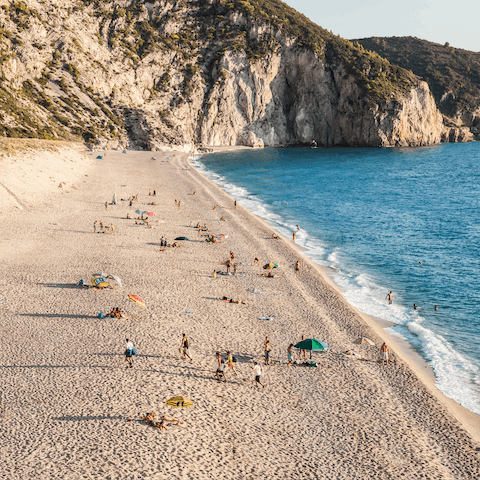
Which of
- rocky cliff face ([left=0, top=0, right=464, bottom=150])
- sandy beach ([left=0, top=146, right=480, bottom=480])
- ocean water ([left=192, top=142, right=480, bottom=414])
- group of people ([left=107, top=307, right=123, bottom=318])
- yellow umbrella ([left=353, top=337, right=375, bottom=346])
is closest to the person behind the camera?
sandy beach ([left=0, top=146, right=480, bottom=480])

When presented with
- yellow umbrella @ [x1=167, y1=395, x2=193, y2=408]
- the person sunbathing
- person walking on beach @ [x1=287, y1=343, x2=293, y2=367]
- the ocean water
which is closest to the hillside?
Result: the ocean water

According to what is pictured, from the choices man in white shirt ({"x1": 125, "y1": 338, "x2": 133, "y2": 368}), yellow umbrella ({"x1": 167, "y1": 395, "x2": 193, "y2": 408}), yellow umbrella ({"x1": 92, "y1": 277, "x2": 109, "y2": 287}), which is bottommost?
yellow umbrella ({"x1": 167, "y1": 395, "x2": 193, "y2": 408})

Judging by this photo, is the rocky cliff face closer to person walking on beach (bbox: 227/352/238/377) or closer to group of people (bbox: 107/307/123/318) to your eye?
group of people (bbox: 107/307/123/318)

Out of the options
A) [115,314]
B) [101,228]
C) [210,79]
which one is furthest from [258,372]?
[210,79]

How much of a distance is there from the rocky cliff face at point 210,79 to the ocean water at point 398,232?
3363cm

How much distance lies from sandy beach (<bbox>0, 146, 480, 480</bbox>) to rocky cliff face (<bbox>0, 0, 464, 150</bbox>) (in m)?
80.6

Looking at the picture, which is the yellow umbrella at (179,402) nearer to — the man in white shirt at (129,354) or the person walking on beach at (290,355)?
the man in white shirt at (129,354)

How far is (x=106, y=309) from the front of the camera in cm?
2414

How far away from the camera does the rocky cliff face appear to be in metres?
108

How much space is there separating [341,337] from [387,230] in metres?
26.3

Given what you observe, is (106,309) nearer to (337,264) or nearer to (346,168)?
(337,264)

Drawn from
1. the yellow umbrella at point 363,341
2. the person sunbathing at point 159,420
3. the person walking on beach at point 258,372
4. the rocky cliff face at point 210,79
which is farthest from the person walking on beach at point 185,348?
the rocky cliff face at point 210,79

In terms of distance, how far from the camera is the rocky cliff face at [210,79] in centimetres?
10750

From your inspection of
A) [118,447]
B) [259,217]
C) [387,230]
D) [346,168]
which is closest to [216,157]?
[346,168]
